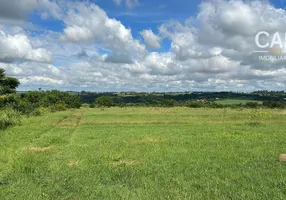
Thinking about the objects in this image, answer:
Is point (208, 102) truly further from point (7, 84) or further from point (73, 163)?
point (73, 163)

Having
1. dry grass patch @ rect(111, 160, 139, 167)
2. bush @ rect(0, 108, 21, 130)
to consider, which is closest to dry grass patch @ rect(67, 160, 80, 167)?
dry grass patch @ rect(111, 160, 139, 167)

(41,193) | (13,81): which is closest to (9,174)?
(41,193)

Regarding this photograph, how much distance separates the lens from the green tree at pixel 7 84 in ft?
199

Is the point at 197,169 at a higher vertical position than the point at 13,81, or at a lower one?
lower

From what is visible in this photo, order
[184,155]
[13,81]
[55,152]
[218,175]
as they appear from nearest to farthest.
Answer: [218,175], [184,155], [55,152], [13,81]

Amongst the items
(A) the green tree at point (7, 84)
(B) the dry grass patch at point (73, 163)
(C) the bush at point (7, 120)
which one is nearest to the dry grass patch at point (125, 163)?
(B) the dry grass patch at point (73, 163)

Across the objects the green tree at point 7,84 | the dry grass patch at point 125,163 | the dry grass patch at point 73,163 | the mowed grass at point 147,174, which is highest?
the green tree at point 7,84

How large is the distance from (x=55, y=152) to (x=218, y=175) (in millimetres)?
9936

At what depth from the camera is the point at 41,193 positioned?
27.6 feet

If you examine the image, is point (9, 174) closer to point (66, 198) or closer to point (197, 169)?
point (66, 198)

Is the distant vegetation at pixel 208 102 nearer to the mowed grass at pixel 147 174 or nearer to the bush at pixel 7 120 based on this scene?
the bush at pixel 7 120

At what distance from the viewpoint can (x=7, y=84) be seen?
6412 centimetres

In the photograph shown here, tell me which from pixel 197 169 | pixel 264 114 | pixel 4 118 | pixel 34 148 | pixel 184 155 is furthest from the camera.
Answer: pixel 264 114

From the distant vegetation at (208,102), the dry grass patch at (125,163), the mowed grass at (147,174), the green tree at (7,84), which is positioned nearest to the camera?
the mowed grass at (147,174)
